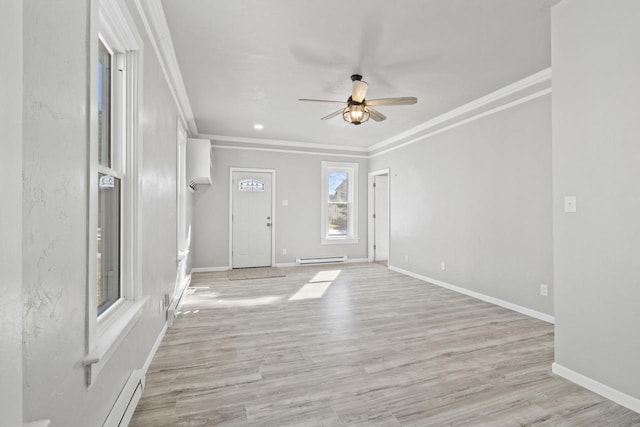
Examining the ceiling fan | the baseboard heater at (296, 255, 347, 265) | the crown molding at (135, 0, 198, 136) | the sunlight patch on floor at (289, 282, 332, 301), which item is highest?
the crown molding at (135, 0, 198, 136)

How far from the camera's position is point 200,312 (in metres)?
3.66

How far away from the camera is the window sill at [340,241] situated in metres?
7.03

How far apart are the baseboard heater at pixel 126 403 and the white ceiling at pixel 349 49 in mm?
2553

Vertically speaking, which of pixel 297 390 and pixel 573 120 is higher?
pixel 573 120

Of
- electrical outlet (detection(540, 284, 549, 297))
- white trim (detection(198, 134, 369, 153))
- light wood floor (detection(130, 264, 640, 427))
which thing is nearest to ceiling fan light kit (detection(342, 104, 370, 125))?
light wood floor (detection(130, 264, 640, 427))

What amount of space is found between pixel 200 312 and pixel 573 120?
155 inches

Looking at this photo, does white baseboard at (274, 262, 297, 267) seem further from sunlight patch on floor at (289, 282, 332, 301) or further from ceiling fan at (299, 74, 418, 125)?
ceiling fan at (299, 74, 418, 125)

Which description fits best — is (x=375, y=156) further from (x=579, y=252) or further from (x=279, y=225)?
(x=579, y=252)

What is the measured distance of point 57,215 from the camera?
3.38 feet

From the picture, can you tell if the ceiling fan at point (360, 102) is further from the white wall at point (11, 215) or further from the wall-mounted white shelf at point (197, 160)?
the white wall at point (11, 215)

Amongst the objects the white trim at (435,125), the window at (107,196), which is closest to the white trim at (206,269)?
the white trim at (435,125)

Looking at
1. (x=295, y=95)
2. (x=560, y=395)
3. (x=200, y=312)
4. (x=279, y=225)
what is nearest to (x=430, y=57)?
(x=295, y=95)

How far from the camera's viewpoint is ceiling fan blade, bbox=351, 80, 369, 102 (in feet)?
10.5

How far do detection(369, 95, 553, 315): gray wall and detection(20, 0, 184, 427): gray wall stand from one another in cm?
408
